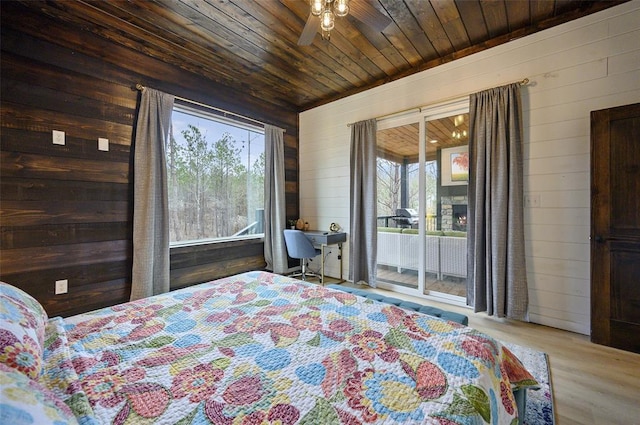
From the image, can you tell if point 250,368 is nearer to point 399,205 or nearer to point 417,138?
point 399,205

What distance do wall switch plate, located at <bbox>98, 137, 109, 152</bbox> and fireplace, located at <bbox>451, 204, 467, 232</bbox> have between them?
3.75 metres

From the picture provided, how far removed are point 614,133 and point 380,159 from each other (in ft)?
7.35

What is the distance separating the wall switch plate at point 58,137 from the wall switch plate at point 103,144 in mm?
260

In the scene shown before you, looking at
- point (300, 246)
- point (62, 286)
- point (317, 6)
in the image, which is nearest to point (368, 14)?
point (317, 6)

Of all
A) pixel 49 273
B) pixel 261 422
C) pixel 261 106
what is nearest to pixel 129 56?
pixel 261 106

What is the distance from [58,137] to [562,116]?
454 centimetres

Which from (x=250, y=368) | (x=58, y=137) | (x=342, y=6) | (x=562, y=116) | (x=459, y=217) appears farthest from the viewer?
(x=459, y=217)

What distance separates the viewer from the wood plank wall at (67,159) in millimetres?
2199

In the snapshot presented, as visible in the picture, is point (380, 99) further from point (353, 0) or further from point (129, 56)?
point (129, 56)

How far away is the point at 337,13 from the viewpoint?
1.86m

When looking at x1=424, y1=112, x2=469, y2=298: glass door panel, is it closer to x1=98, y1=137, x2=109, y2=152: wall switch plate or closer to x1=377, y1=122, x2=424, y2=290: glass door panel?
x1=377, y1=122, x2=424, y2=290: glass door panel

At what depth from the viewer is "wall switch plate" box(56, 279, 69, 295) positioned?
2.41m

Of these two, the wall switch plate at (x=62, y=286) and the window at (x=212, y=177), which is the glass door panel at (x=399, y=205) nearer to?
the window at (x=212, y=177)

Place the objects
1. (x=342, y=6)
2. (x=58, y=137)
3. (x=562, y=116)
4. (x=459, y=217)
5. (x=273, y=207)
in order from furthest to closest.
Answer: (x=273, y=207) < (x=459, y=217) < (x=562, y=116) < (x=58, y=137) < (x=342, y=6)
